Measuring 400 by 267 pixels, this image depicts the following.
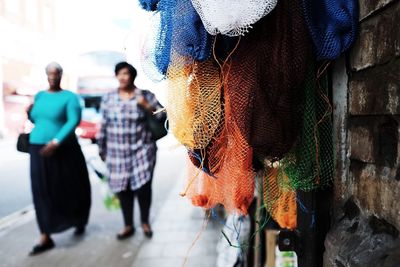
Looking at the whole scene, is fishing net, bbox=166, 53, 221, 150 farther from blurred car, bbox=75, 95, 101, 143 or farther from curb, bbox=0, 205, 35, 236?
blurred car, bbox=75, 95, 101, 143

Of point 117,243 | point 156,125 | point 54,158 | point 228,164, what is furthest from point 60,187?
point 228,164

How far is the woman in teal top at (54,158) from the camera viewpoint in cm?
430

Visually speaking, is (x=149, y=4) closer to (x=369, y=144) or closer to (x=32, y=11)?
(x=369, y=144)

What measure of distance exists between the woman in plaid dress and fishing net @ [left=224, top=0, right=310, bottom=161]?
10.1ft

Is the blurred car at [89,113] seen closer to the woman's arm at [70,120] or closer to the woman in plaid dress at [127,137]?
the woman in plaid dress at [127,137]

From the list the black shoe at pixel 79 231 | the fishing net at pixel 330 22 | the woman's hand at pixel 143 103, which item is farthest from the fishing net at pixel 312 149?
the black shoe at pixel 79 231

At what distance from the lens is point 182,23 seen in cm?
141

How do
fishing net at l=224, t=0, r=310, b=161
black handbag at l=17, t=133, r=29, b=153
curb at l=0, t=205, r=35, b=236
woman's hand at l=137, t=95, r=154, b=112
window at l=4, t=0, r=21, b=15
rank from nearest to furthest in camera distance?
fishing net at l=224, t=0, r=310, b=161 < black handbag at l=17, t=133, r=29, b=153 < woman's hand at l=137, t=95, r=154, b=112 < curb at l=0, t=205, r=35, b=236 < window at l=4, t=0, r=21, b=15

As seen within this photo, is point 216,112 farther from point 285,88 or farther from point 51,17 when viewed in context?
point 51,17

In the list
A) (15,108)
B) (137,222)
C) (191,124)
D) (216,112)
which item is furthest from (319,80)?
(15,108)

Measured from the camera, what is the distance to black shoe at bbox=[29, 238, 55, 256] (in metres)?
4.34

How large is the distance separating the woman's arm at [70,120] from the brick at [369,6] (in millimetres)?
3481

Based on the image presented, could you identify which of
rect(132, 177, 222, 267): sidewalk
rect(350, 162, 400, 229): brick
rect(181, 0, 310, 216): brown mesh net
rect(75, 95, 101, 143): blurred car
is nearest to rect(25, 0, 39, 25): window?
rect(75, 95, 101, 143): blurred car

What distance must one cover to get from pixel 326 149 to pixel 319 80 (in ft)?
0.89
